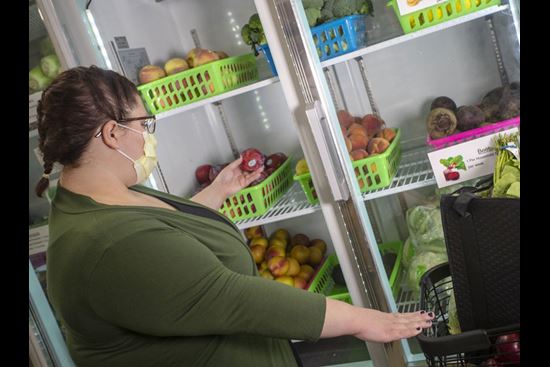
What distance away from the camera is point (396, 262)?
2281 millimetres

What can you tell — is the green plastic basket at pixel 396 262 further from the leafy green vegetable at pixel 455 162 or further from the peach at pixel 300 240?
the leafy green vegetable at pixel 455 162

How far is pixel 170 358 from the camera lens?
1324 mm

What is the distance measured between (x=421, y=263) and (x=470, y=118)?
0.55m

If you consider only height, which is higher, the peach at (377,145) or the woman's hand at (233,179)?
the woman's hand at (233,179)

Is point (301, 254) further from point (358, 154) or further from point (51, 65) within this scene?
point (51, 65)

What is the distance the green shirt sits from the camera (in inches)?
46.6

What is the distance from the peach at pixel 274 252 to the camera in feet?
8.12

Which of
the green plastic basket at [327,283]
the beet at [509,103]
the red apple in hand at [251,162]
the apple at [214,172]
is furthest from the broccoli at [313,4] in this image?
the green plastic basket at [327,283]

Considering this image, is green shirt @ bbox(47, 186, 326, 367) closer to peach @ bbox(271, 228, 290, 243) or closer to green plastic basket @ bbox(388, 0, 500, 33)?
green plastic basket @ bbox(388, 0, 500, 33)

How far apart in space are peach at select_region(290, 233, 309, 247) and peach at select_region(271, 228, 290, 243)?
32 mm

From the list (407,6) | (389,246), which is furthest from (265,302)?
(389,246)

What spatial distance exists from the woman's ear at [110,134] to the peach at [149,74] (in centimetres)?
88

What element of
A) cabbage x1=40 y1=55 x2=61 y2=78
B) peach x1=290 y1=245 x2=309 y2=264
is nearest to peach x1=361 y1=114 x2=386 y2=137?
peach x1=290 y1=245 x2=309 y2=264
